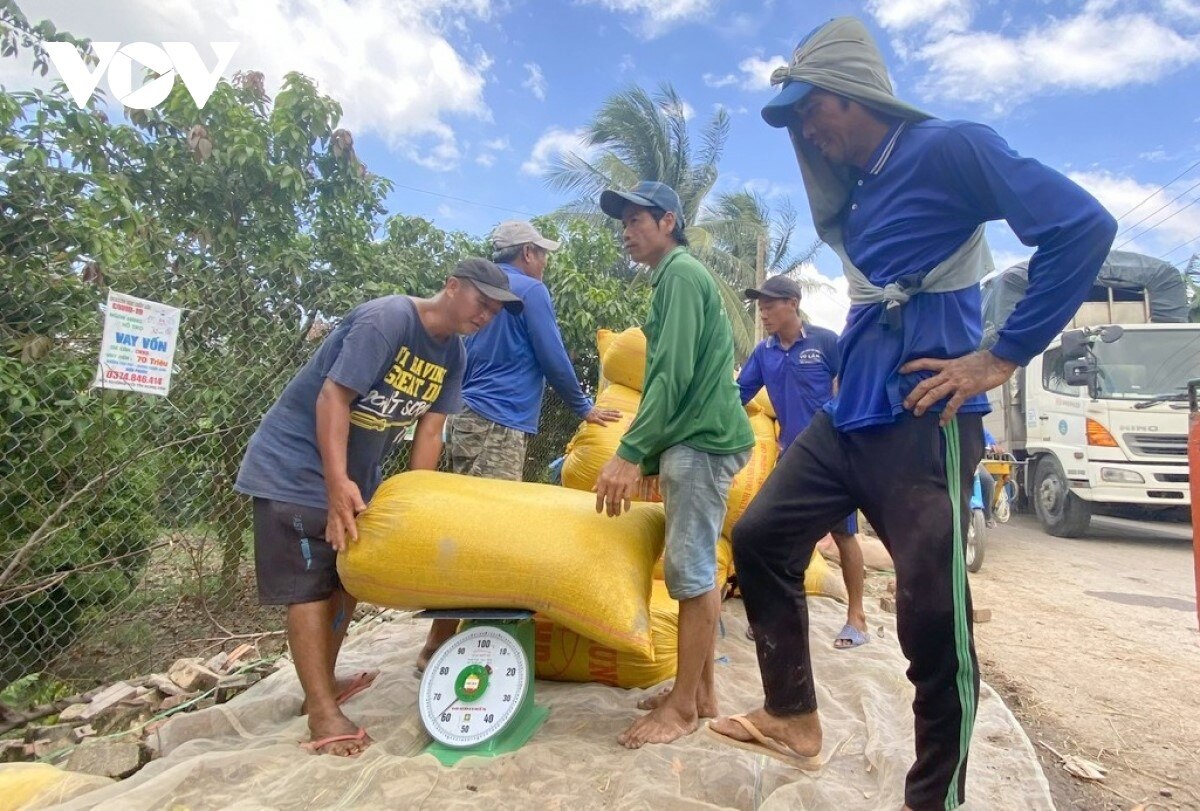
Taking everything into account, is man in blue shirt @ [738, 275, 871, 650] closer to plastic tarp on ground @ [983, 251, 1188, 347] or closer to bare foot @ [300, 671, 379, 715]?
bare foot @ [300, 671, 379, 715]

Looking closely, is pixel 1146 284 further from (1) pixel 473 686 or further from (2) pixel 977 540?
(1) pixel 473 686

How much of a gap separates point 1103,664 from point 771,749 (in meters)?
2.46

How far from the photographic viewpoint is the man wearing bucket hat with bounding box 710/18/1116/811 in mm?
1583

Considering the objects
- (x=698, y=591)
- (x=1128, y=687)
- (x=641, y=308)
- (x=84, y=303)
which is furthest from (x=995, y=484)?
(x=84, y=303)

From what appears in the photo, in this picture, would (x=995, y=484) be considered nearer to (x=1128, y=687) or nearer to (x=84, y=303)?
(x=1128, y=687)

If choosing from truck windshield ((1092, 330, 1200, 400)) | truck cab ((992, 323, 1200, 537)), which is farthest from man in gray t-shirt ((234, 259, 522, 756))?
truck windshield ((1092, 330, 1200, 400))

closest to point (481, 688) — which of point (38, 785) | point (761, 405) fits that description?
→ point (38, 785)

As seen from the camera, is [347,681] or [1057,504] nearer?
[347,681]

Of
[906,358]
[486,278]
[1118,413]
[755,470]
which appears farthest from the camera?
[1118,413]

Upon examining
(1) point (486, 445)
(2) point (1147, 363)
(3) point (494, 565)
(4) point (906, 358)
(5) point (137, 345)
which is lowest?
(3) point (494, 565)

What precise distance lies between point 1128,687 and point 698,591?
2.30 m

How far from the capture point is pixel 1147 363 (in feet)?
25.1

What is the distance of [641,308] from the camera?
6918mm

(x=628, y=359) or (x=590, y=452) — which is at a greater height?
(x=628, y=359)
